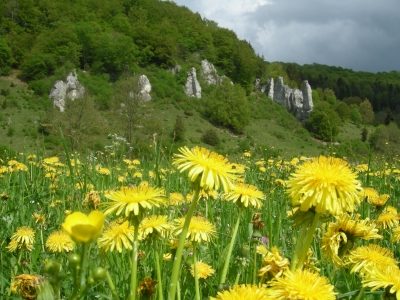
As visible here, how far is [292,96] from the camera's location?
290 ft

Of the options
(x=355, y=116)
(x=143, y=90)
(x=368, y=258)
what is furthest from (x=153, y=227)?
(x=355, y=116)

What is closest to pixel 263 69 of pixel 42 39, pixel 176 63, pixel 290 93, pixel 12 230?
pixel 290 93

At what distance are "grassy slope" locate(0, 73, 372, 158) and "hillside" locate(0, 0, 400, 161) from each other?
18 centimetres

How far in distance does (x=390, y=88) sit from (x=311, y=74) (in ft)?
77.1

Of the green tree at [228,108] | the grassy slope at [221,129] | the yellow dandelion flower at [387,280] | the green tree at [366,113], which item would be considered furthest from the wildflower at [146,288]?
the green tree at [366,113]

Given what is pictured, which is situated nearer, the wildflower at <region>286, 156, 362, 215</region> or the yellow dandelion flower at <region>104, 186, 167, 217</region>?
the wildflower at <region>286, 156, 362, 215</region>

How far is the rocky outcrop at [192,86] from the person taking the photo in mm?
73938

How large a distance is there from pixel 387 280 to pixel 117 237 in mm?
876

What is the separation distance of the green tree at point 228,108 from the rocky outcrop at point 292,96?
21.7 meters

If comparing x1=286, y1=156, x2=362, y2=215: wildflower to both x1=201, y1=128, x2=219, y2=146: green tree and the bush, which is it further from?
x1=201, y1=128, x2=219, y2=146: green tree

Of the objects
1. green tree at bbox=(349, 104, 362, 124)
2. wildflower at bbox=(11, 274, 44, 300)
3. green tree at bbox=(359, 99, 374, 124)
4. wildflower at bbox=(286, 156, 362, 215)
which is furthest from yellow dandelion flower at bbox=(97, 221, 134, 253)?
green tree at bbox=(359, 99, 374, 124)

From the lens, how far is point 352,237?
1.26 metres

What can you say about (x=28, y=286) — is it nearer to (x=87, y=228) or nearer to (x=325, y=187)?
(x=87, y=228)

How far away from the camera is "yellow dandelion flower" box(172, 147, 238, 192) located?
1.01m
